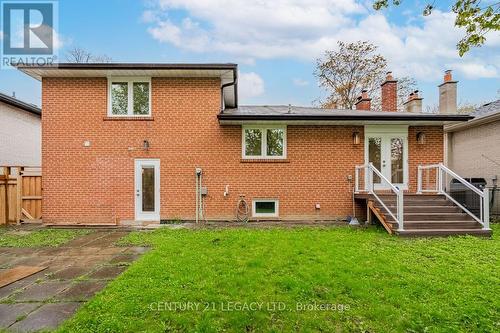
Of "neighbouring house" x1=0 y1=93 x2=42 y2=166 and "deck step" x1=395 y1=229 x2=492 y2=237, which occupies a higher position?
"neighbouring house" x1=0 y1=93 x2=42 y2=166

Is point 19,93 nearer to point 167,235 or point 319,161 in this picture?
point 167,235

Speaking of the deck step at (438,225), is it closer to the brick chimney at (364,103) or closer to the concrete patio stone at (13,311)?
the brick chimney at (364,103)

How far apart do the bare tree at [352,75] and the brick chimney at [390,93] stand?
36.9ft

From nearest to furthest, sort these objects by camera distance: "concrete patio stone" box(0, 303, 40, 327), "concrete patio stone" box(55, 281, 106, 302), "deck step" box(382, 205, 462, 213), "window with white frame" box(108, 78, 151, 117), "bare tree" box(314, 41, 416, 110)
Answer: "concrete patio stone" box(0, 303, 40, 327), "concrete patio stone" box(55, 281, 106, 302), "deck step" box(382, 205, 462, 213), "window with white frame" box(108, 78, 151, 117), "bare tree" box(314, 41, 416, 110)

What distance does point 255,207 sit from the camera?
995 cm

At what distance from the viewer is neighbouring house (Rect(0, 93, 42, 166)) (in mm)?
12664

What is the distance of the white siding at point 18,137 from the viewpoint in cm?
1271

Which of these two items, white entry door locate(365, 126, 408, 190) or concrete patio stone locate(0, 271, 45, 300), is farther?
white entry door locate(365, 126, 408, 190)

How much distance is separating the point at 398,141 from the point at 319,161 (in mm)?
2858

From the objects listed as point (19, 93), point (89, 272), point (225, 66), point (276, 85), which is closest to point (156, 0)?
point (225, 66)

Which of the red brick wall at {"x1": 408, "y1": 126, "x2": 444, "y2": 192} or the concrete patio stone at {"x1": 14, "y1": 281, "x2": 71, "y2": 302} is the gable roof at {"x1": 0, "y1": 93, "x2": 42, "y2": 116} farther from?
the red brick wall at {"x1": 408, "y1": 126, "x2": 444, "y2": 192}

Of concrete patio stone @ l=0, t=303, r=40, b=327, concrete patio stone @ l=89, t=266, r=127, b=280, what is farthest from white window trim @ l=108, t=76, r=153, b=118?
concrete patio stone @ l=0, t=303, r=40, b=327

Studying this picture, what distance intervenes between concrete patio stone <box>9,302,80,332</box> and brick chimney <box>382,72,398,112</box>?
12.6 meters

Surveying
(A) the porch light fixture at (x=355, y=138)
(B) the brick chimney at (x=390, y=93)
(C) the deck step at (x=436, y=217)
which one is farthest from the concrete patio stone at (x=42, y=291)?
(B) the brick chimney at (x=390, y=93)
